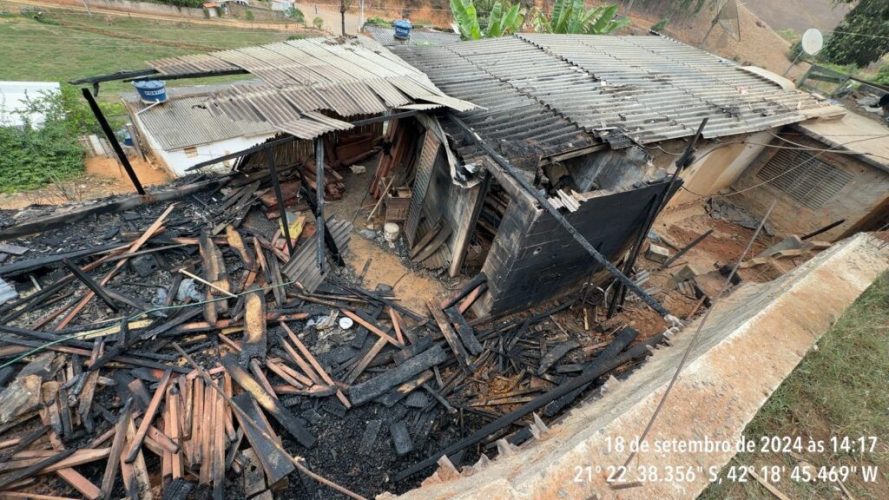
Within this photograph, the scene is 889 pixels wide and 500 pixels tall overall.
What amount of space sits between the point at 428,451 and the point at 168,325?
513cm

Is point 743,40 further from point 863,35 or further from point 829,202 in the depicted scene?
point 829,202

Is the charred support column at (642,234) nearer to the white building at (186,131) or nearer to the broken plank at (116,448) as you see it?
the white building at (186,131)

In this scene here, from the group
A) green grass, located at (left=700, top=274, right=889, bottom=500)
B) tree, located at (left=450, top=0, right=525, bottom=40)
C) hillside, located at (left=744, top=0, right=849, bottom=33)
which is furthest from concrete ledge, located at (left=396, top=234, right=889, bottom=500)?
hillside, located at (left=744, top=0, right=849, bottom=33)

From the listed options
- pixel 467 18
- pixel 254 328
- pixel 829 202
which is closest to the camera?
pixel 254 328

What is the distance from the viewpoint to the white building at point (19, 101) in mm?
14836

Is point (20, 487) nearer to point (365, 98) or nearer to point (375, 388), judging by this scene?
point (375, 388)

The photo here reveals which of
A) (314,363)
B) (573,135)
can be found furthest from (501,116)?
(314,363)

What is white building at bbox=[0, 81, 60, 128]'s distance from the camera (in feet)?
48.7

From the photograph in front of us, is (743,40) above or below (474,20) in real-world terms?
above

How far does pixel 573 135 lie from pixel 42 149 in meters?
20.0

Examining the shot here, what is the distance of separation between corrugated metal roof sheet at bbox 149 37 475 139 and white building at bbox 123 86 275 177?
1.29 metres

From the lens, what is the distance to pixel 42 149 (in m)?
14.5

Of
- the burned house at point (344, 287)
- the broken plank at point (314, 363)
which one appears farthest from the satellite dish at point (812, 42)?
the broken plank at point (314, 363)

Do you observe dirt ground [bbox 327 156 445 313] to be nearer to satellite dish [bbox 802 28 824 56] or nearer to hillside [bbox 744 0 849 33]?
satellite dish [bbox 802 28 824 56]
